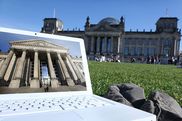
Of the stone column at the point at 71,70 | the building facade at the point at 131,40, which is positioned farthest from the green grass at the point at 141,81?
the building facade at the point at 131,40

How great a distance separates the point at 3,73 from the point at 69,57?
0.74m

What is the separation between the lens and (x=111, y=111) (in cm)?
205

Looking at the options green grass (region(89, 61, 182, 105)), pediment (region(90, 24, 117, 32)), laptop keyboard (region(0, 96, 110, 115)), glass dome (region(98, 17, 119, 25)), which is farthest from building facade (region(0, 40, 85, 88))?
glass dome (region(98, 17, 119, 25))

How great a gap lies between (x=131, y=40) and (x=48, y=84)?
96.3 metres

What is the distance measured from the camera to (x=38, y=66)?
2.76 m

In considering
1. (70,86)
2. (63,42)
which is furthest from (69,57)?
(70,86)

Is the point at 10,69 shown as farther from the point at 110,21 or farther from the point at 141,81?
the point at 110,21

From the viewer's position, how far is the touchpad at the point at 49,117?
1746 mm

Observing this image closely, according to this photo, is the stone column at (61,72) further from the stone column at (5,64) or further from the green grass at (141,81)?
the green grass at (141,81)

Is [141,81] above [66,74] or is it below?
below

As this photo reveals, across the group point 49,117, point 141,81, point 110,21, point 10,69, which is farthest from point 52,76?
point 110,21

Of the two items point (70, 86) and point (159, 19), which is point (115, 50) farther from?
point (70, 86)

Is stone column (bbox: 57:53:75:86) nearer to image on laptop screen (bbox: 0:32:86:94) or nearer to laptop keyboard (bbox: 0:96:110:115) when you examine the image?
image on laptop screen (bbox: 0:32:86:94)

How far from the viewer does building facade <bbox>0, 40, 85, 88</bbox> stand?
2.59m
